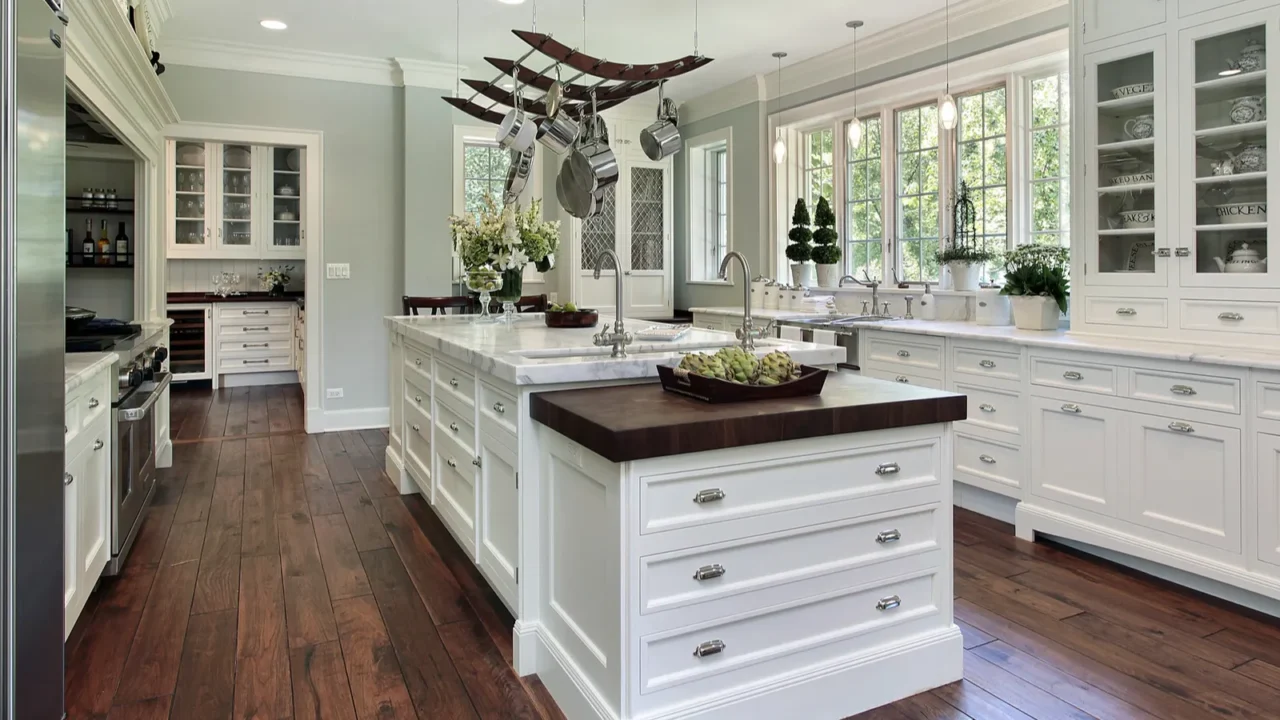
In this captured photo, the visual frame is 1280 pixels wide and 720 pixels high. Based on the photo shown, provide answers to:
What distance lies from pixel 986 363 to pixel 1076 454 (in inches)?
23.4

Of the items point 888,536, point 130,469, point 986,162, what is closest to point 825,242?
point 986,162

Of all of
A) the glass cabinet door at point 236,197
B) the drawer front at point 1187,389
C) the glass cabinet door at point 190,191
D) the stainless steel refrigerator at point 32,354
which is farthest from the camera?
the glass cabinet door at point 236,197

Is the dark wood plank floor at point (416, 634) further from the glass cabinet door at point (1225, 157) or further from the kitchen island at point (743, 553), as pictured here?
the glass cabinet door at point (1225, 157)

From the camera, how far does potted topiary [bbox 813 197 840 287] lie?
5773mm

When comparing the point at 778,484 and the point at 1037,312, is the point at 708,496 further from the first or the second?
the point at 1037,312

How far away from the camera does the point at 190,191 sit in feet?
25.4

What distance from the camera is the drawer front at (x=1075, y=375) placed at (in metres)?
3.17

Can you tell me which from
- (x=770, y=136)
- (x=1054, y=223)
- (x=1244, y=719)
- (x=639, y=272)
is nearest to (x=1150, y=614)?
(x=1244, y=719)

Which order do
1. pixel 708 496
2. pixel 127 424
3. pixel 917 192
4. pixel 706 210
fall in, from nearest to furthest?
pixel 708 496
pixel 127 424
pixel 917 192
pixel 706 210

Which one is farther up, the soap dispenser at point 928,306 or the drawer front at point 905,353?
the soap dispenser at point 928,306

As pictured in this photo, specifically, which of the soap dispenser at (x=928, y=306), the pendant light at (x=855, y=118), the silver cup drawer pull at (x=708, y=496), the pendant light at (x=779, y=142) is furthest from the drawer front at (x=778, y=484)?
the pendant light at (x=779, y=142)

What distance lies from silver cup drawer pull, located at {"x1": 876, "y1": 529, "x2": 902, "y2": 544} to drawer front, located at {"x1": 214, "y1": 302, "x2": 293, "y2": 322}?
741 centimetres

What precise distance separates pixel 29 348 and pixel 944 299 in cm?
447

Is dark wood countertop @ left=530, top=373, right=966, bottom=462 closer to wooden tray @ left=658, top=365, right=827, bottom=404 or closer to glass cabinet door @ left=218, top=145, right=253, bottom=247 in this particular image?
wooden tray @ left=658, top=365, right=827, bottom=404
